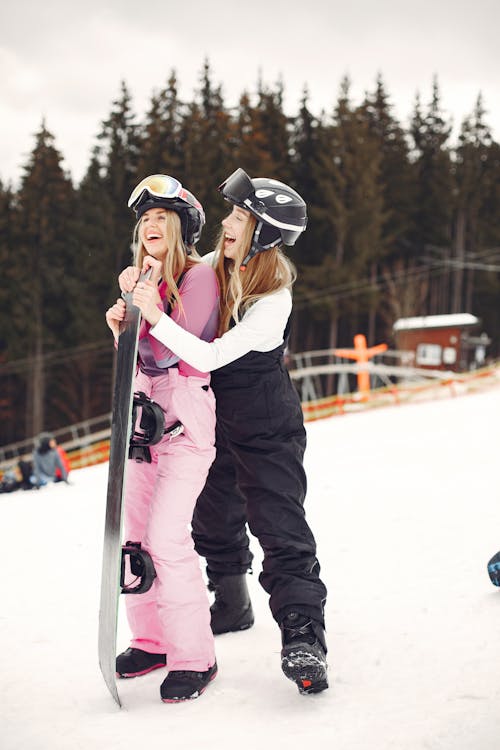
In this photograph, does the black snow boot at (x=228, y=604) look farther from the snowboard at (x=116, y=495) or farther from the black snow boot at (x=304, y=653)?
the snowboard at (x=116, y=495)

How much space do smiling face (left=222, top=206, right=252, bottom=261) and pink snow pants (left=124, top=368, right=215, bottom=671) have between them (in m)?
0.43

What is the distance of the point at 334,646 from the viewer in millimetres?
2777

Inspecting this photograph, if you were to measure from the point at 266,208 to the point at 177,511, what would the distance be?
99 cm

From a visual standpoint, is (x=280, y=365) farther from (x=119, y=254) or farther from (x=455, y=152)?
(x=455, y=152)

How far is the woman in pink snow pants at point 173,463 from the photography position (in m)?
2.33

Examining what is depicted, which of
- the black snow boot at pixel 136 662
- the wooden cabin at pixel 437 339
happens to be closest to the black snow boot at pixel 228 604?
the black snow boot at pixel 136 662

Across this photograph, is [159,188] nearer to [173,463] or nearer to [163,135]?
[173,463]

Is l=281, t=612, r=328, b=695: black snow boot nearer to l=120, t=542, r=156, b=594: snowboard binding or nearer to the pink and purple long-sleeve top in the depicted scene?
l=120, t=542, r=156, b=594: snowboard binding

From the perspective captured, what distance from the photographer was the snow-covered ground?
2102 millimetres

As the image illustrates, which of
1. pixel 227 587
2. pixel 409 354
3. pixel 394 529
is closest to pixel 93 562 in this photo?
pixel 227 587

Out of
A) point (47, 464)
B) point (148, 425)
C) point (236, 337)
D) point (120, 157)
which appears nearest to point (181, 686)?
point (148, 425)

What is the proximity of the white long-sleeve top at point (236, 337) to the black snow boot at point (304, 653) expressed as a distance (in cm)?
82

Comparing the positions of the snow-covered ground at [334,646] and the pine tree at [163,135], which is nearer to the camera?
the snow-covered ground at [334,646]

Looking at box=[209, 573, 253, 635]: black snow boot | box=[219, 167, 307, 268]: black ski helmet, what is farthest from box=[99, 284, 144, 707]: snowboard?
box=[209, 573, 253, 635]: black snow boot
